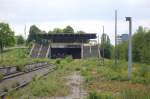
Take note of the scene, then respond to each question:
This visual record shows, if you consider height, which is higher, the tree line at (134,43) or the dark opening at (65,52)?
the tree line at (134,43)

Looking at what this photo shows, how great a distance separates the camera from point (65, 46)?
13612 centimetres

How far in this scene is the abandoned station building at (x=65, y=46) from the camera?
4992 inches

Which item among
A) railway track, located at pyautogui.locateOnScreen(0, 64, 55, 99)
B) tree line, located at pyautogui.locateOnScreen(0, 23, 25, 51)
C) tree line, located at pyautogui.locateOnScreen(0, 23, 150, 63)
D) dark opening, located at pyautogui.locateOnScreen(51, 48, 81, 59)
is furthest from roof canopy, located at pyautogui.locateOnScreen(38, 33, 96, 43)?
railway track, located at pyautogui.locateOnScreen(0, 64, 55, 99)

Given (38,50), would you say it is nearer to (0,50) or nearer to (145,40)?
(0,50)

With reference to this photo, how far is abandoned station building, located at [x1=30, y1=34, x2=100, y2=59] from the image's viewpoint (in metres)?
127

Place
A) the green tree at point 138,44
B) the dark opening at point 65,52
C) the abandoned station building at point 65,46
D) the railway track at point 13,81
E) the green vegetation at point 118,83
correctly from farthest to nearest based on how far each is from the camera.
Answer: the dark opening at point 65,52 < the abandoned station building at point 65,46 < the green tree at point 138,44 < the railway track at point 13,81 < the green vegetation at point 118,83

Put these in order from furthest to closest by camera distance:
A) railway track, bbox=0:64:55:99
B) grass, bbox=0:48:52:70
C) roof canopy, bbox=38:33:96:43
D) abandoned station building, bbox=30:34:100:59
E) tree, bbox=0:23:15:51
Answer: roof canopy, bbox=38:33:96:43 → abandoned station building, bbox=30:34:100:59 → tree, bbox=0:23:15:51 → grass, bbox=0:48:52:70 → railway track, bbox=0:64:55:99

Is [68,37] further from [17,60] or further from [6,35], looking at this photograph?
[17,60]

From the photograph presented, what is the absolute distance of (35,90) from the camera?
17.3 m

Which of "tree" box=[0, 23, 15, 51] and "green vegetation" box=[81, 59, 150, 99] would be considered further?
"tree" box=[0, 23, 15, 51]

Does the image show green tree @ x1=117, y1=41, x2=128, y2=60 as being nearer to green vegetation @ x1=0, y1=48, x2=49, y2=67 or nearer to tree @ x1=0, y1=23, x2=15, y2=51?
green vegetation @ x1=0, y1=48, x2=49, y2=67

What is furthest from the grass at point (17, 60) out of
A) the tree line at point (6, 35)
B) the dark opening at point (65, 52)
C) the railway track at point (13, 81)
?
the dark opening at point (65, 52)

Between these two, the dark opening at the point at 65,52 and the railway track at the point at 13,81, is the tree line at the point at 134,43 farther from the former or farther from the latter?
the railway track at the point at 13,81

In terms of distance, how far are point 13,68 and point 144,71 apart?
14.3m
